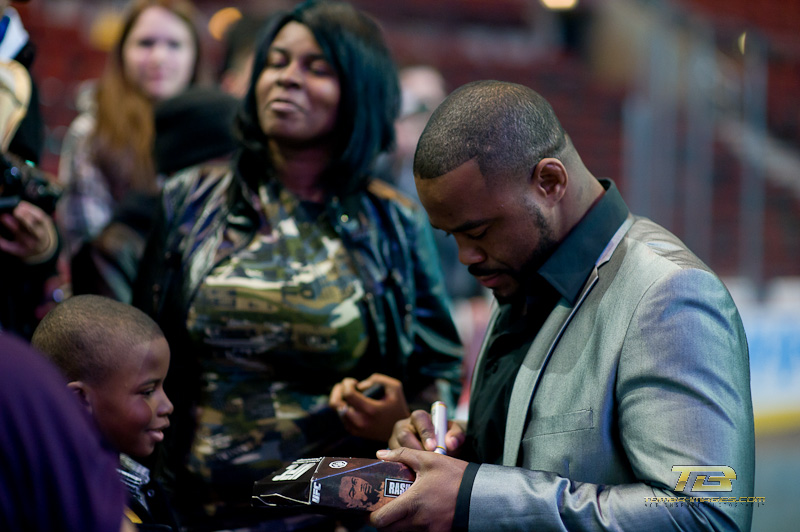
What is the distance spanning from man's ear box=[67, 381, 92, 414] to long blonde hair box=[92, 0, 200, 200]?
1647mm

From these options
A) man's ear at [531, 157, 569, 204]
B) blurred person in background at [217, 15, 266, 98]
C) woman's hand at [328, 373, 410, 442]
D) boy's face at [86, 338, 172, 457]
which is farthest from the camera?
blurred person in background at [217, 15, 266, 98]

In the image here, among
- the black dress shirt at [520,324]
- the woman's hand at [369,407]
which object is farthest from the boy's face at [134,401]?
the black dress shirt at [520,324]

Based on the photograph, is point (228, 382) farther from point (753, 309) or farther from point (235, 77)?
point (753, 309)

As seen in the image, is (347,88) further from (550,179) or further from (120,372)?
(120,372)

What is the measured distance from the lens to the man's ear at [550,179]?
1.44 meters

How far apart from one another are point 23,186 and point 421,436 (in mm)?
1152

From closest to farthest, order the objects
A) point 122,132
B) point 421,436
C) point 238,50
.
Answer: point 421,436 < point 122,132 < point 238,50

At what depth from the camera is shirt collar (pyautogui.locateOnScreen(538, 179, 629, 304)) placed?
1482mm

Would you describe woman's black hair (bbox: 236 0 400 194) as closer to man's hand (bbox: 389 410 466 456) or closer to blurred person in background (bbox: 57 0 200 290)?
man's hand (bbox: 389 410 466 456)

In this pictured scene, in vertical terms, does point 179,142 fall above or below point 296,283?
above

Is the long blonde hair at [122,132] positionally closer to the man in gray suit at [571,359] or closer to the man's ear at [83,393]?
the man's ear at [83,393]

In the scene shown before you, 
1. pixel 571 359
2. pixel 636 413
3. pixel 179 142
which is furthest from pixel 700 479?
pixel 179 142

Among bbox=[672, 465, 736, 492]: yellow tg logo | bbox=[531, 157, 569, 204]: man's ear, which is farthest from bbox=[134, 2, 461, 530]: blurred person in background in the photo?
bbox=[672, 465, 736, 492]: yellow tg logo

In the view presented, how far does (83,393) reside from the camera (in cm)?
152
